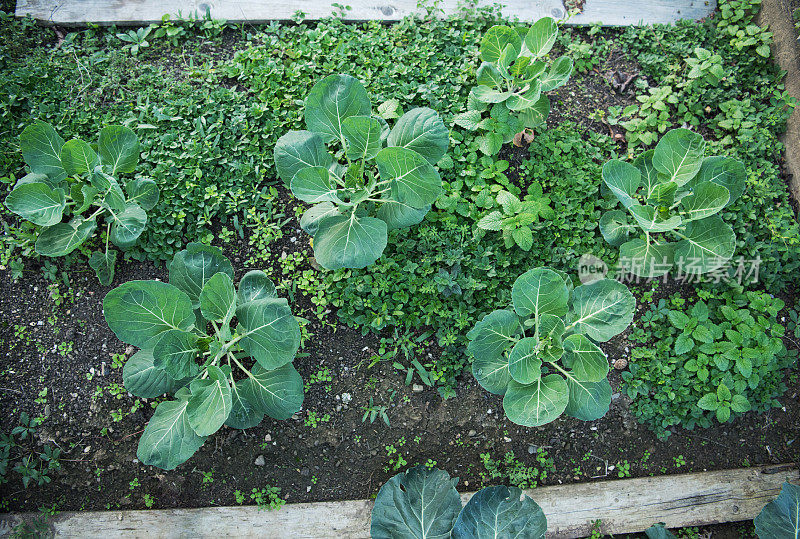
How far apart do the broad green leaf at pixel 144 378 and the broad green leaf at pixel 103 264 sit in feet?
2.03

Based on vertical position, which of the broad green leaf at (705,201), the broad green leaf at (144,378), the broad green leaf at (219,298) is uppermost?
the broad green leaf at (705,201)

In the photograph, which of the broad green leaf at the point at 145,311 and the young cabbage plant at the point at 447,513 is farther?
the young cabbage plant at the point at 447,513

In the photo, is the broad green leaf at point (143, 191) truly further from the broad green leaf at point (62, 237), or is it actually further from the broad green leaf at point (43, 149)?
the broad green leaf at point (43, 149)

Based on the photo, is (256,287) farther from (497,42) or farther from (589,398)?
(497,42)

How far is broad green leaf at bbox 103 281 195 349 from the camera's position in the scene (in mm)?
2350

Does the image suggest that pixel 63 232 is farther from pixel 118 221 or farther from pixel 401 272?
pixel 401 272

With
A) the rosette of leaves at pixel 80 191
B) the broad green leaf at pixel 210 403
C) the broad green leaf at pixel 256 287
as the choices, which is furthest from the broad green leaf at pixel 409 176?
the rosette of leaves at pixel 80 191

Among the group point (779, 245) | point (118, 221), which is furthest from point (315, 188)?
point (779, 245)

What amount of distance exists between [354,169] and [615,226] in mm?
1655

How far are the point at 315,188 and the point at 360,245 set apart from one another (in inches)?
15.0

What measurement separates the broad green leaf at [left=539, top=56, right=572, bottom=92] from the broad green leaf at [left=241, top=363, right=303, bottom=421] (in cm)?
225

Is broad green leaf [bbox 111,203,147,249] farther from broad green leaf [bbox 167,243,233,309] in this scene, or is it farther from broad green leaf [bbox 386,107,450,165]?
broad green leaf [bbox 386,107,450,165]

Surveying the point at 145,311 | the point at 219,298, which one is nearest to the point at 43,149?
the point at 145,311

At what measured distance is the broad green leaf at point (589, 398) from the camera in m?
2.75
